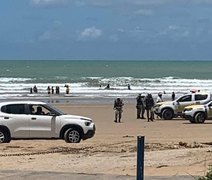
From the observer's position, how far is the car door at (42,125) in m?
19.2

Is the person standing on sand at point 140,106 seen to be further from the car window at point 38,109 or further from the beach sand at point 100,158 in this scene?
the car window at point 38,109

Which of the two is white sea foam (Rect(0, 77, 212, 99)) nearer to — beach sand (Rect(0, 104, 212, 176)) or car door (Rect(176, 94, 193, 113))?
car door (Rect(176, 94, 193, 113))

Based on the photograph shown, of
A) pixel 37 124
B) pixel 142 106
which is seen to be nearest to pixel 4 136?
pixel 37 124

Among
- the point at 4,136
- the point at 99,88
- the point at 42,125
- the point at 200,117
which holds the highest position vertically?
the point at 99,88

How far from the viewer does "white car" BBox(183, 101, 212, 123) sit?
3122 cm

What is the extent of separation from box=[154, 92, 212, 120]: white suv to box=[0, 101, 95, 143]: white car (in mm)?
15204

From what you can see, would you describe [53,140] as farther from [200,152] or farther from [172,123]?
[172,123]

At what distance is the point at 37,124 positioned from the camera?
19.2m

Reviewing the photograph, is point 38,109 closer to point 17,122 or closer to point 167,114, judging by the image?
point 17,122

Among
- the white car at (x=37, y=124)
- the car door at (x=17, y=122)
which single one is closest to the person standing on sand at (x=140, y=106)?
the white car at (x=37, y=124)

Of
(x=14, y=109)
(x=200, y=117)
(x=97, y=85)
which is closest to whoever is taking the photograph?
(x=14, y=109)

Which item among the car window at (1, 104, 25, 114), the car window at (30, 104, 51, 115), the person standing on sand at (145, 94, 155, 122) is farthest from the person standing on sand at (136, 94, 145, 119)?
A: the car window at (1, 104, 25, 114)

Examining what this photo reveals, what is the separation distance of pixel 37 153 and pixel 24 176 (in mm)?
5010

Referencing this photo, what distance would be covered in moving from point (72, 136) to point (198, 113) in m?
13.1
